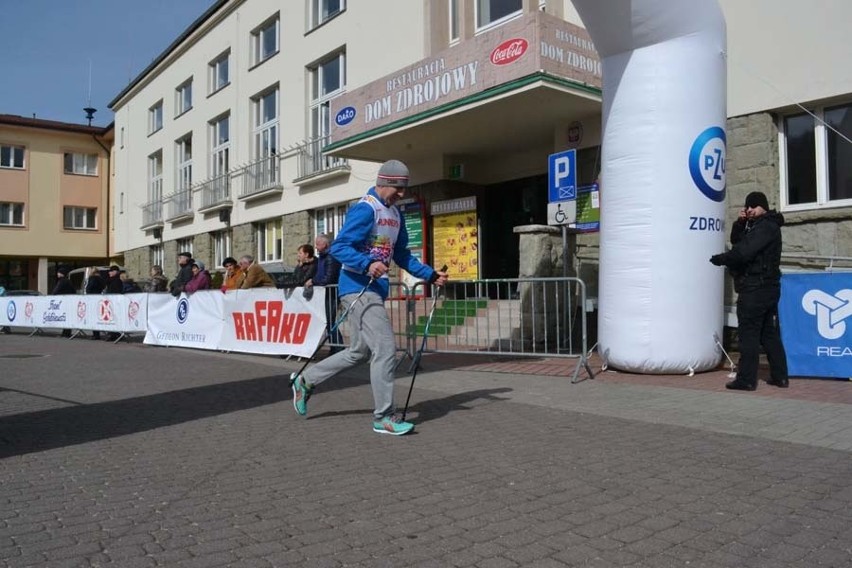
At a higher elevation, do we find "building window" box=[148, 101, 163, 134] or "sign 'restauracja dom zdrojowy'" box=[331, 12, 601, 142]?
"building window" box=[148, 101, 163, 134]

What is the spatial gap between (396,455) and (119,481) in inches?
65.0

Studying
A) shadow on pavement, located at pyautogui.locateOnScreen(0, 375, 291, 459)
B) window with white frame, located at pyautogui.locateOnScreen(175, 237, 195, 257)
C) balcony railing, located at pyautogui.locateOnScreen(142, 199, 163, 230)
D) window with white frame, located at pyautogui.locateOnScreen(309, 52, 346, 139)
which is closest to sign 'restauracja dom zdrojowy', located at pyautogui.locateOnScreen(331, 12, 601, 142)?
shadow on pavement, located at pyautogui.locateOnScreen(0, 375, 291, 459)

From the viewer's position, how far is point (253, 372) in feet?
29.3

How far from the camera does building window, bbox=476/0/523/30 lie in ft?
45.1

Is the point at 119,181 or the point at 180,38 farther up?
the point at 180,38

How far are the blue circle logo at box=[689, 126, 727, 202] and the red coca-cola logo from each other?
3573 millimetres

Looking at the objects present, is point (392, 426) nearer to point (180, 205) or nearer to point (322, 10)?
point (322, 10)

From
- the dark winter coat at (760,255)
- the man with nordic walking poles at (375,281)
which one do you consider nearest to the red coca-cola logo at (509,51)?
the dark winter coat at (760,255)

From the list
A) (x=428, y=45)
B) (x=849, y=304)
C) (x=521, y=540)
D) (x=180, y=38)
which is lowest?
(x=521, y=540)

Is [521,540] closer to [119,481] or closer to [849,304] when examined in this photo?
[119,481]

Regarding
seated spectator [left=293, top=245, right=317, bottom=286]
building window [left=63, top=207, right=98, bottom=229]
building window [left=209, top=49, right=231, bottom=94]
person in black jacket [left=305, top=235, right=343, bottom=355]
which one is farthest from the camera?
building window [left=63, top=207, right=98, bottom=229]

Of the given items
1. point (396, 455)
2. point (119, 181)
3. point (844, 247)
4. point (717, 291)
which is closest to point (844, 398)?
point (717, 291)

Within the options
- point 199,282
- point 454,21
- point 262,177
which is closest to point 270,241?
point 262,177

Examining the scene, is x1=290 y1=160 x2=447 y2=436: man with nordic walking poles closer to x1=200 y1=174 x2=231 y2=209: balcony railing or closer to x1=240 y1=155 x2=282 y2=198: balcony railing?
x1=240 y1=155 x2=282 y2=198: balcony railing
